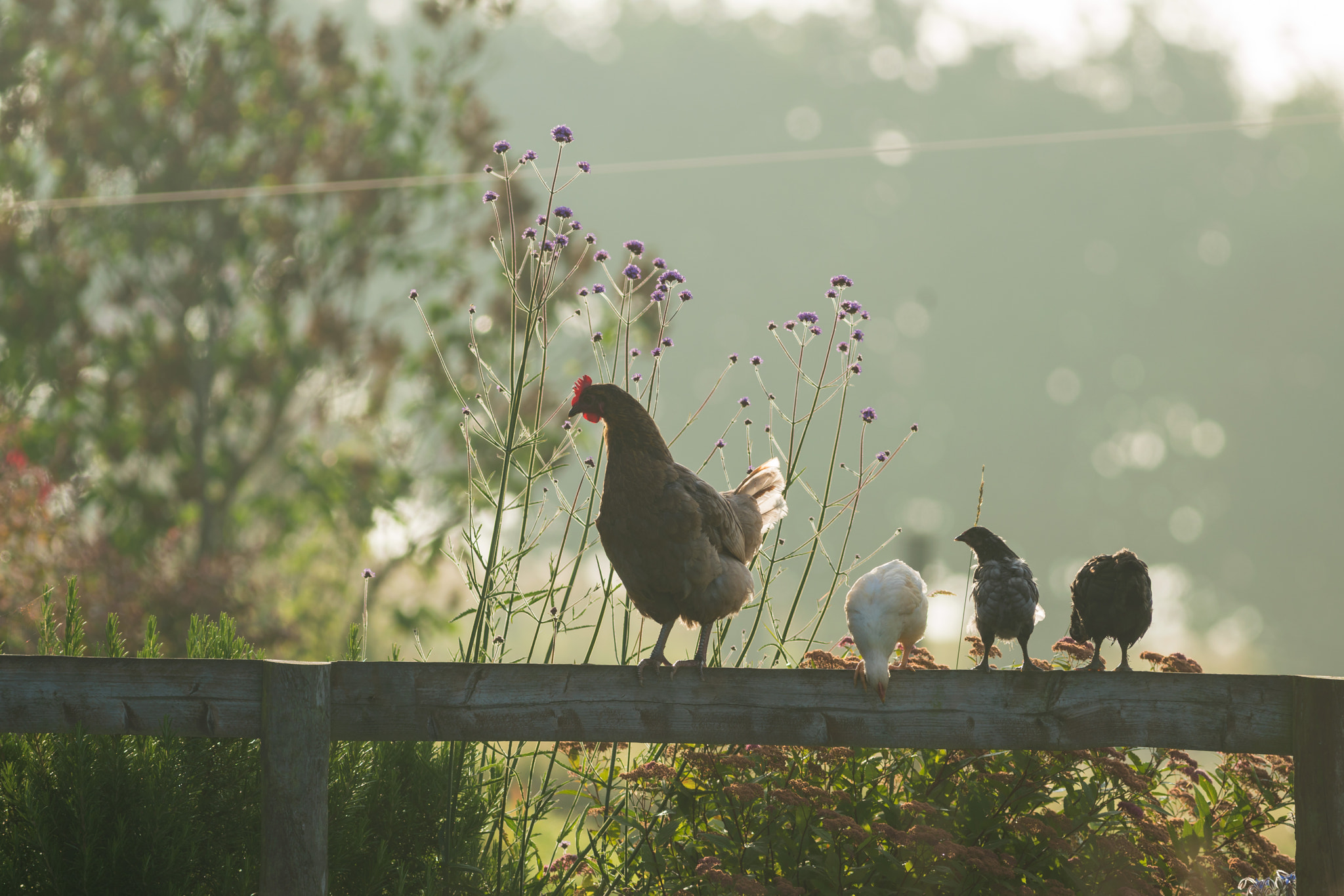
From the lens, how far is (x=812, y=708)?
2785 mm

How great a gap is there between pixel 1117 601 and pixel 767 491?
4.09 feet

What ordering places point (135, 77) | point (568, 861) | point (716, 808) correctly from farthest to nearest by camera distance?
point (135, 77), point (568, 861), point (716, 808)

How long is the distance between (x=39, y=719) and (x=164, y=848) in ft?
1.84

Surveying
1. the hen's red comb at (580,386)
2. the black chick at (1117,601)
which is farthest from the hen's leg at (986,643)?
the hen's red comb at (580,386)

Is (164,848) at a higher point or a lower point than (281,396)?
lower

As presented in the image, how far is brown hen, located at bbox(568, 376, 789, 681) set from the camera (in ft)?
9.71

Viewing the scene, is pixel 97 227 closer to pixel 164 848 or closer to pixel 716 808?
pixel 164 848

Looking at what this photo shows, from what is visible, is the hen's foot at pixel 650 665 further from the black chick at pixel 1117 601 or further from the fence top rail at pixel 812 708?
the black chick at pixel 1117 601

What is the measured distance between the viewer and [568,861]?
3.34m

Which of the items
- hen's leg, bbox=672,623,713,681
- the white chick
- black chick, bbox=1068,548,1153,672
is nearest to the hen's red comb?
hen's leg, bbox=672,623,713,681

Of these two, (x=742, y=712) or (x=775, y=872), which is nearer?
(x=742, y=712)

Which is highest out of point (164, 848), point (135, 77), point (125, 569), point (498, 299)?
point (135, 77)

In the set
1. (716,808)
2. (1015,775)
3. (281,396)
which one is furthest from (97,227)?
(1015,775)

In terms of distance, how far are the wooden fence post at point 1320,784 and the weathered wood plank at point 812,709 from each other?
0.20ft
